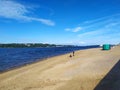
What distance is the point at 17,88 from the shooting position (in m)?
12.4

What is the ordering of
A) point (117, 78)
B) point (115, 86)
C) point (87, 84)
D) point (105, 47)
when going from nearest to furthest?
point (115, 86) < point (87, 84) < point (117, 78) < point (105, 47)

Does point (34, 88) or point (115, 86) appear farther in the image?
point (34, 88)

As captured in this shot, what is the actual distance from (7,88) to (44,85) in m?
2.69

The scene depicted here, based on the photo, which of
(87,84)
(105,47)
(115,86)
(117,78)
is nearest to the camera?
(115,86)

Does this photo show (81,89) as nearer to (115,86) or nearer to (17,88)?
(115,86)

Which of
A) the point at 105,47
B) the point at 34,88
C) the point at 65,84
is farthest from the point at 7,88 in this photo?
the point at 105,47

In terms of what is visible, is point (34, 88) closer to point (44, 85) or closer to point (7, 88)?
point (44, 85)

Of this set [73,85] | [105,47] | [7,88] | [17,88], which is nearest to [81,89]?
[73,85]

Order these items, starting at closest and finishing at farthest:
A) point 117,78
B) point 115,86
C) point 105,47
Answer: point 115,86 → point 117,78 → point 105,47

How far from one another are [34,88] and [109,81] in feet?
17.0

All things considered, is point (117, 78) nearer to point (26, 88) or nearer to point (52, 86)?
point (52, 86)

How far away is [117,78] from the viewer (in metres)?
13.0

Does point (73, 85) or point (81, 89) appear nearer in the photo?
point (81, 89)

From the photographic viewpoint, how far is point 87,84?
1205 centimetres
